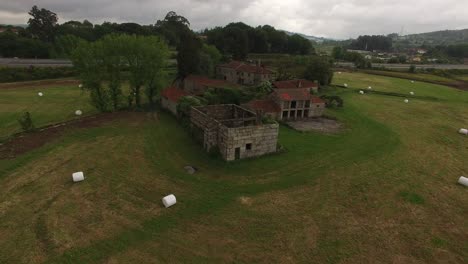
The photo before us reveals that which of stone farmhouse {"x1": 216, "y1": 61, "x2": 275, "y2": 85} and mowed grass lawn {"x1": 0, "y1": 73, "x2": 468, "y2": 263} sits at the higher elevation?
stone farmhouse {"x1": 216, "y1": 61, "x2": 275, "y2": 85}

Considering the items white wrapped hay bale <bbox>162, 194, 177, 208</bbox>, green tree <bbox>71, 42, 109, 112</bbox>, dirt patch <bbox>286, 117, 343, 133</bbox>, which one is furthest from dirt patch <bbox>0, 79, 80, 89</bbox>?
white wrapped hay bale <bbox>162, 194, 177, 208</bbox>

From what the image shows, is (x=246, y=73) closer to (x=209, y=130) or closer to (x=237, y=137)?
(x=209, y=130)

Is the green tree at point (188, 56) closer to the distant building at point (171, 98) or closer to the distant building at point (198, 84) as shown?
the distant building at point (198, 84)

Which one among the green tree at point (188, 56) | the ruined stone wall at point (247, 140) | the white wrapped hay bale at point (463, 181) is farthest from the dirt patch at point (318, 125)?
the green tree at point (188, 56)

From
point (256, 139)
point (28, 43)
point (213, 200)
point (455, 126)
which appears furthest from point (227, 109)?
point (28, 43)

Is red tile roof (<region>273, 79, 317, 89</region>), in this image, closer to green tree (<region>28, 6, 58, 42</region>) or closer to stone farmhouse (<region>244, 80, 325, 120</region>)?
stone farmhouse (<region>244, 80, 325, 120</region>)

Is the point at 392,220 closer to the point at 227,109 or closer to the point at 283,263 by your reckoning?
the point at 283,263
